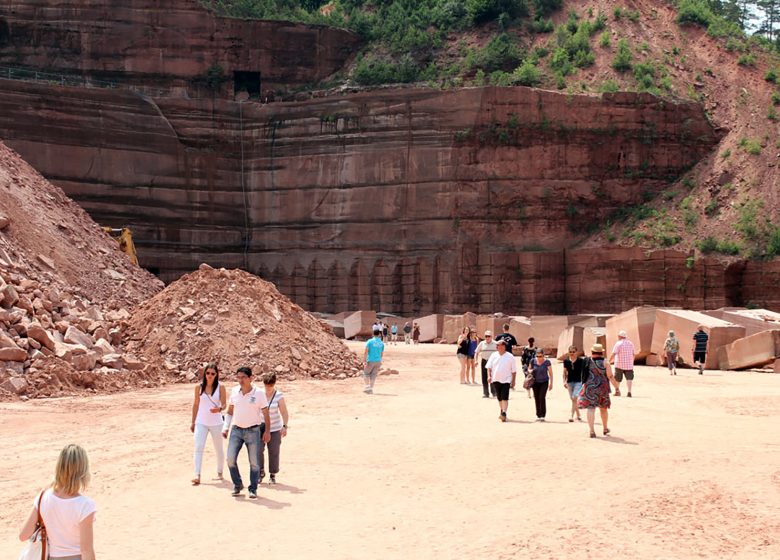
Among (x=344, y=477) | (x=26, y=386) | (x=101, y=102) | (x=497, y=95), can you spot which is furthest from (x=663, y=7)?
(x=344, y=477)

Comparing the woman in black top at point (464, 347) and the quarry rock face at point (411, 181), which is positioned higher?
the quarry rock face at point (411, 181)

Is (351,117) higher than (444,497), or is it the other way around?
(351,117)

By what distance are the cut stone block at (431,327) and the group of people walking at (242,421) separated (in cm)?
3661

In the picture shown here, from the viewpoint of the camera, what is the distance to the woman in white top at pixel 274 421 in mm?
13352

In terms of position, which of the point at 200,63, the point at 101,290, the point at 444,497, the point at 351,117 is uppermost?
the point at 200,63

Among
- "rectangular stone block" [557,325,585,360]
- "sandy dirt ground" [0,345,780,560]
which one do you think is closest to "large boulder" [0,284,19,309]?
"sandy dirt ground" [0,345,780,560]

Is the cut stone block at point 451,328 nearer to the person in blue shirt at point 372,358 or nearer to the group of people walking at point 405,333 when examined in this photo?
the group of people walking at point 405,333

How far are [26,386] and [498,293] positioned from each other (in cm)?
3675

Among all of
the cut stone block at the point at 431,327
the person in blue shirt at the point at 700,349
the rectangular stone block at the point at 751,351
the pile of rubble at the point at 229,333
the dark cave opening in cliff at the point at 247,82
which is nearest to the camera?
the pile of rubble at the point at 229,333

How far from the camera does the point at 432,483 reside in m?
13.7

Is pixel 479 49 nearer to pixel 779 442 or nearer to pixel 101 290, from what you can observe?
pixel 101 290

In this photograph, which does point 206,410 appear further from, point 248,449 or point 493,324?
point 493,324

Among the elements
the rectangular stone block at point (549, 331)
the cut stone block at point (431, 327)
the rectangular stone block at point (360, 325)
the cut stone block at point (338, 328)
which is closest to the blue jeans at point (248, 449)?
the rectangular stone block at point (549, 331)

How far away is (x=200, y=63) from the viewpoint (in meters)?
69.5
